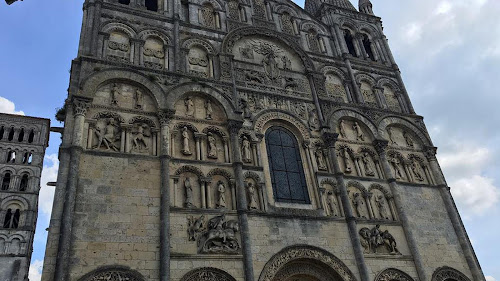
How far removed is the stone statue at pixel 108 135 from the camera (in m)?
12.0

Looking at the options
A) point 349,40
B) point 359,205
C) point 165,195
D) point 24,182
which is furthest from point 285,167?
point 24,182

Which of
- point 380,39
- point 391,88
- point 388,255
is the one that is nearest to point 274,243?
point 388,255

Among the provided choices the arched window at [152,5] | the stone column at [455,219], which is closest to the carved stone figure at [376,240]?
the stone column at [455,219]

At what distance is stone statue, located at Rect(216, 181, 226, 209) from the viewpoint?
12320 mm

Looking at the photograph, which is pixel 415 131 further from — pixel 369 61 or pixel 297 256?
pixel 297 256

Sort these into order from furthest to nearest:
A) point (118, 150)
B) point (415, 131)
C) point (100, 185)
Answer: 1. point (415, 131)
2. point (118, 150)
3. point (100, 185)

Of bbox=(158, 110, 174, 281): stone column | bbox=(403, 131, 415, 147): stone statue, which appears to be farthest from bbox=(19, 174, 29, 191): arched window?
bbox=(403, 131, 415, 147): stone statue

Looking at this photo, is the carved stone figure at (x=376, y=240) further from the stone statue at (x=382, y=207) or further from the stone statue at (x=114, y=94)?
the stone statue at (x=114, y=94)

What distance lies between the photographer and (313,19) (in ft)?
66.2

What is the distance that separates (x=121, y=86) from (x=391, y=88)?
13.0 metres

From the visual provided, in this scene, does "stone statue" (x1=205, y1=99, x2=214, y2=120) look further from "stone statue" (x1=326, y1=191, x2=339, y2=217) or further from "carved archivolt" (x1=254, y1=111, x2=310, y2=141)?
"stone statue" (x1=326, y1=191, x2=339, y2=217)

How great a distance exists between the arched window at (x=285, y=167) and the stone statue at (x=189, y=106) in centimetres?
297

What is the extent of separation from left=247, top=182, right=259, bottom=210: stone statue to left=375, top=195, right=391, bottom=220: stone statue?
5.02 meters

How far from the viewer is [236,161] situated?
43.4ft
